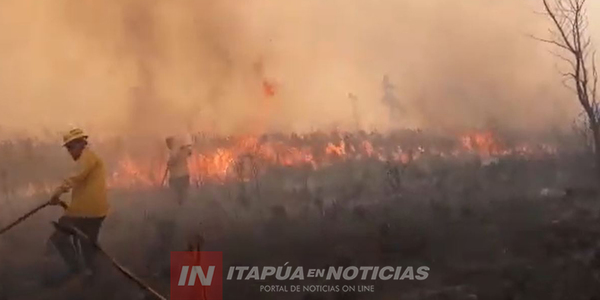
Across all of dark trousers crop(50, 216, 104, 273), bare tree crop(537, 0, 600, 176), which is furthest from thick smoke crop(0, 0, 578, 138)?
dark trousers crop(50, 216, 104, 273)

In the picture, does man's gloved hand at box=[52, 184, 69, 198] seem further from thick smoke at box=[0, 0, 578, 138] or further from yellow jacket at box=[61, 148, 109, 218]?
thick smoke at box=[0, 0, 578, 138]

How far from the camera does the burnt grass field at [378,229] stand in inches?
70.0

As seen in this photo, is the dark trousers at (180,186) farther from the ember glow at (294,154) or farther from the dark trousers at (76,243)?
the dark trousers at (76,243)

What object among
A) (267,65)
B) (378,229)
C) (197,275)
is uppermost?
(267,65)

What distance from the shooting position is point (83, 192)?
5.96 ft

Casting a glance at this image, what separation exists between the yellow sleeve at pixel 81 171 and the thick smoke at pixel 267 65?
92mm

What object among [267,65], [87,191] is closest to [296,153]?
[267,65]

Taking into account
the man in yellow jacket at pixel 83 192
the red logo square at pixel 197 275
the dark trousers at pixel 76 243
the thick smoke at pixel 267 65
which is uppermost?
the thick smoke at pixel 267 65

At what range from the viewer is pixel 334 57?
6.10 feet

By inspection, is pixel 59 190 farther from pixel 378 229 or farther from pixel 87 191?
pixel 378 229

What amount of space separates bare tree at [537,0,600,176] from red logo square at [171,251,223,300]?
113 centimetres

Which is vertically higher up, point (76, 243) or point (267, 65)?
point (267, 65)

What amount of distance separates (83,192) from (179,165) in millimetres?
278

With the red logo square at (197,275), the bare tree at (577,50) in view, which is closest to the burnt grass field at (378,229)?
the red logo square at (197,275)
